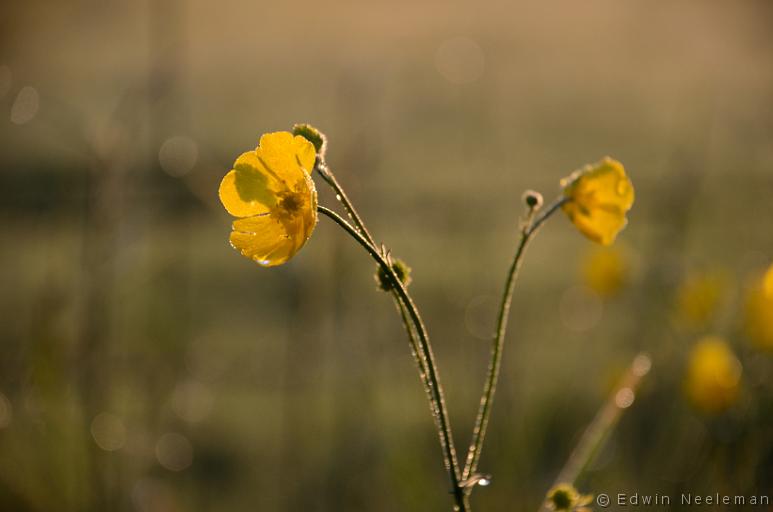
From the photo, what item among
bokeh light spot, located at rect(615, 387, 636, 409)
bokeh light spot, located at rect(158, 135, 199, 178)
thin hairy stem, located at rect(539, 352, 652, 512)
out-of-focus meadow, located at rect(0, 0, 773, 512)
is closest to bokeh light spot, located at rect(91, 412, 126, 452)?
out-of-focus meadow, located at rect(0, 0, 773, 512)

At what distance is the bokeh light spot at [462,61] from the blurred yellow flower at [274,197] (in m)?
3.02

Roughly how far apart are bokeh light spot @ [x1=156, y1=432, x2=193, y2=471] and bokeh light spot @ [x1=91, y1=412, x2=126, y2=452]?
0.21m

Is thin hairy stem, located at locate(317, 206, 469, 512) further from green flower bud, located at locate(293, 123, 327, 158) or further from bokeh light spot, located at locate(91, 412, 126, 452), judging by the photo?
bokeh light spot, located at locate(91, 412, 126, 452)

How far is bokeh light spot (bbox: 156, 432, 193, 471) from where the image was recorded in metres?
2.51

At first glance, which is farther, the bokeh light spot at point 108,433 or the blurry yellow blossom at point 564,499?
the bokeh light spot at point 108,433

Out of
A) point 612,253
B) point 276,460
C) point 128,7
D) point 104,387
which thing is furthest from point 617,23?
point 104,387

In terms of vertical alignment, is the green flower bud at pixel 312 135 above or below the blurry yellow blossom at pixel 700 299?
above

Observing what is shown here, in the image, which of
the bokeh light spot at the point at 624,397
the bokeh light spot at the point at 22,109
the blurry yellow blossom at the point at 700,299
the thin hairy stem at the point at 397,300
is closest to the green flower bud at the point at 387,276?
the thin hairy stem at the point at 397,300

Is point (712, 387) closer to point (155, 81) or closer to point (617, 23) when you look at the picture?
point (155, 81)

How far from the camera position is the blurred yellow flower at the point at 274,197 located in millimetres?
1061

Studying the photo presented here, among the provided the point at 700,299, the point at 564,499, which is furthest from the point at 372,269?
the point at 564,499

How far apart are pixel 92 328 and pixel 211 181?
1.57 meters

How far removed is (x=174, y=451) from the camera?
8.38ft

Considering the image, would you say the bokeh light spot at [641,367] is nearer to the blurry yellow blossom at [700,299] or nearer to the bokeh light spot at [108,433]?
the blurry yellow blossom at [700,299]
